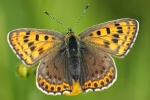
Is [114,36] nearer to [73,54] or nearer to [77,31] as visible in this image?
[73,54]

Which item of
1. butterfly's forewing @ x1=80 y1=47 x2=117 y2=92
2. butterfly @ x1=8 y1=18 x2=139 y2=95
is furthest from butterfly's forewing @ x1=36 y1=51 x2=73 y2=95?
butterfly's forewing @ x1=80 y1=47 x2=117 y2=92


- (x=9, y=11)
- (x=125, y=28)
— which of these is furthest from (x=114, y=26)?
(x=9, y=11)

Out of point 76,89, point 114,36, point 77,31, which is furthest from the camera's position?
point 77,31

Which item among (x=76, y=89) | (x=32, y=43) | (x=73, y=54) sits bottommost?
(x=76, y=89)

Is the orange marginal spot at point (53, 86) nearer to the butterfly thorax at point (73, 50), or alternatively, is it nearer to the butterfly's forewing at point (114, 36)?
the butterfly thorax at point (73, 50)

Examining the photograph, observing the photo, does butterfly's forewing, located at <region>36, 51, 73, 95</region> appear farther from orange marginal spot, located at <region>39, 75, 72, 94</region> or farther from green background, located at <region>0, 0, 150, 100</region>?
green background, located at <region>0, 0, 150, 100</region>

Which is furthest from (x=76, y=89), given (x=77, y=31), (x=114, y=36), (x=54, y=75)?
(x=77, y=31)
